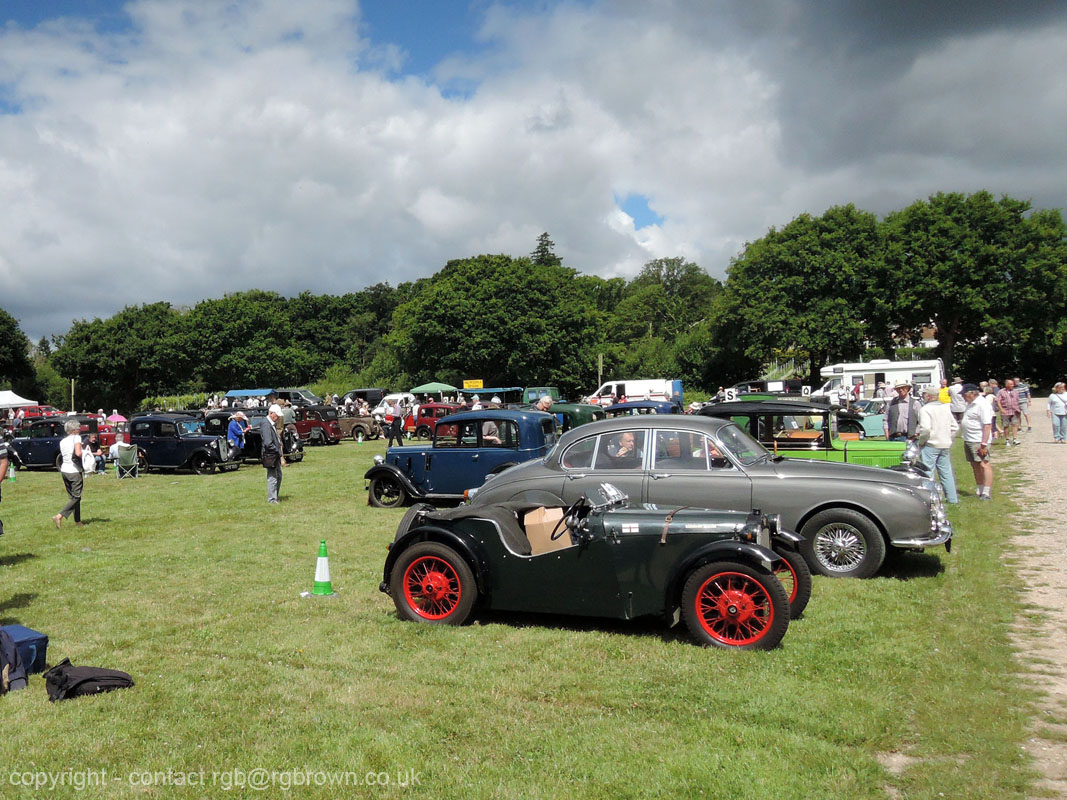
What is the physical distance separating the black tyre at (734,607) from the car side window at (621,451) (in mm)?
2375

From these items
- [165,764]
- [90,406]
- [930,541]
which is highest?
[90,406]

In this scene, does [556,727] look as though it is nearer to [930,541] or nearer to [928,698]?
[928,698]

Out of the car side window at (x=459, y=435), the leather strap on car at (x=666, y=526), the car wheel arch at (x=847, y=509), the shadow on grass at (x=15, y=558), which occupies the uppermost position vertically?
the car side window at (x=459, y=435)

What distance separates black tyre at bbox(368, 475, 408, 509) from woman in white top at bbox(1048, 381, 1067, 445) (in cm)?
1798

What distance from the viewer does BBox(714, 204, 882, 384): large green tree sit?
49.9 meters

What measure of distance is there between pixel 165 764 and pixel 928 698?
15.0ft

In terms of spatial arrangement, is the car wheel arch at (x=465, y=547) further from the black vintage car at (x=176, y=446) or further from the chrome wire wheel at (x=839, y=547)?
the black vintage car at (x=176, y=446)

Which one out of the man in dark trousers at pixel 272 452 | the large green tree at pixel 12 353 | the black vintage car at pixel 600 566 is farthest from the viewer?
the large green tree at pixel 12 353

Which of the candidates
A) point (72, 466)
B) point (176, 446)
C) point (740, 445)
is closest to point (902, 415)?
point (740, 445)

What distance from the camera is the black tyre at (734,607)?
5668mm

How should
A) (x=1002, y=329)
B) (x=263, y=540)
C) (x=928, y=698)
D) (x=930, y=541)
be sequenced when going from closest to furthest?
(x=928, y=698)
(x=930, y=541)
(x=263, y=540)
(x=1002, y=329)

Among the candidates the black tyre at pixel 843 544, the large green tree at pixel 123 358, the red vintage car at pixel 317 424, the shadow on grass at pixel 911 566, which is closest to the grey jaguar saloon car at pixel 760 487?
the black tyre at pixel 843 544

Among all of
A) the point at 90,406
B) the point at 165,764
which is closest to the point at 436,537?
the point at 165,764

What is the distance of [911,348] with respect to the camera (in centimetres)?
5794
